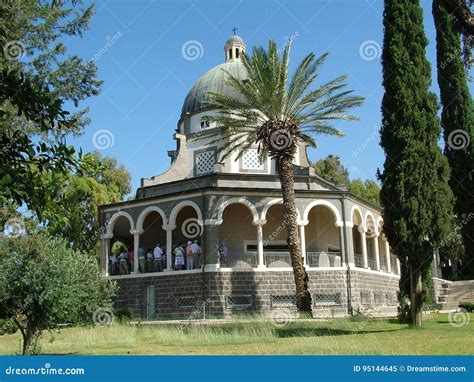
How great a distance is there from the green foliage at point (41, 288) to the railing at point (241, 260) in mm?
12877

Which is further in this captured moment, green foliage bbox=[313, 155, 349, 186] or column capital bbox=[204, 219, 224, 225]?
green foliage bbox=[313, 155, 349, 186]

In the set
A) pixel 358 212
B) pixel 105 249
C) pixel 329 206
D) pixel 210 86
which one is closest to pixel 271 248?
pixel 329 206

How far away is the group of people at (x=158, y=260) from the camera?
80.7 ft

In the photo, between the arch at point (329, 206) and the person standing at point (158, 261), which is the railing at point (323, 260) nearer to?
the arch at point (329, 206)

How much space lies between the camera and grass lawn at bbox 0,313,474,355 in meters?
11.3

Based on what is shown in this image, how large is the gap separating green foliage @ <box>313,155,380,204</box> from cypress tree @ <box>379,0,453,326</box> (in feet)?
108

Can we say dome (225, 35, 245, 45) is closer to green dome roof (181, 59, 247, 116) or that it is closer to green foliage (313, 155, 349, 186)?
green dome roof (181, 59, 247, 116)

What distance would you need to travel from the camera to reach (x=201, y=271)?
2378cm

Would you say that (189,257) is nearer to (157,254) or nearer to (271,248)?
(157,254)

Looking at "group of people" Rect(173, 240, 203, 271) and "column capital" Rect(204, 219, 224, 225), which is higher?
"column capital" Rect(204, 219, 224, 225)

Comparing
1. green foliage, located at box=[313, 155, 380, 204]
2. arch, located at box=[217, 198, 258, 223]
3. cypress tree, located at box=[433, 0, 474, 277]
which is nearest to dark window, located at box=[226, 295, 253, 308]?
arch, located at box=[217, 198, 258, 223]

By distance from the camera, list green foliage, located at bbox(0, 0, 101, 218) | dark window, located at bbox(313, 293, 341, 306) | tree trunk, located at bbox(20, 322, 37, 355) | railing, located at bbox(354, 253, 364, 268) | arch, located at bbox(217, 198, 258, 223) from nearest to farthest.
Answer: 1. green foliage, located at bbox(0, 0, 101, 218)
2. tree trunk, located at bbox(20, 322, 37, 355)
3. dark window, located at bbox(313, 293, 341, 306)
4. arch, located at bbox(217, 198, 258, 223)
5. railing, located at bbox(354, 253, 364, 268)

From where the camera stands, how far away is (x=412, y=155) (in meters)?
16.2

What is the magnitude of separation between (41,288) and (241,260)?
15935 millimetres
